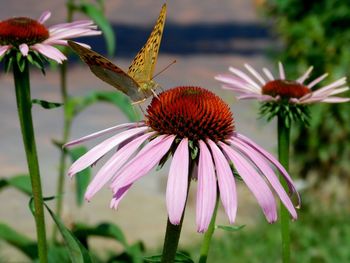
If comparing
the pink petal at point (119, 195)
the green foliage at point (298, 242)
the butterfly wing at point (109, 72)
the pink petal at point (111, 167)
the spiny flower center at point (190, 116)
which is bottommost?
the green foliage at point (298, 242)

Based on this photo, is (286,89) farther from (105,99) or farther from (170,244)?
(105,99)

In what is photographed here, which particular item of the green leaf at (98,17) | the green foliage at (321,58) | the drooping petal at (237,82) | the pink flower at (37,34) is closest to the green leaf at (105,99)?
the green leaf at (98,17)

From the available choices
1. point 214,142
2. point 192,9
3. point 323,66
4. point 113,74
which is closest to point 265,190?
point 214,142

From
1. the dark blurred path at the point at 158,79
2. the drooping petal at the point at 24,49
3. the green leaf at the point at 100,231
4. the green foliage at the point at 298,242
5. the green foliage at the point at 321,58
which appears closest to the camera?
the drooping petal at the point at 24,49

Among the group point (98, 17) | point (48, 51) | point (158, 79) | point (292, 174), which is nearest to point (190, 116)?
point (48, 51)

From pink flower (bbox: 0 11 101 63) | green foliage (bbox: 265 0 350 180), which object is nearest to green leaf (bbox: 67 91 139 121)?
pink flower (bbox: 0 11 101 63)

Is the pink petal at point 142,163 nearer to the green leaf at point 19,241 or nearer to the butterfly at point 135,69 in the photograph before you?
the butterfly at point 135,69
